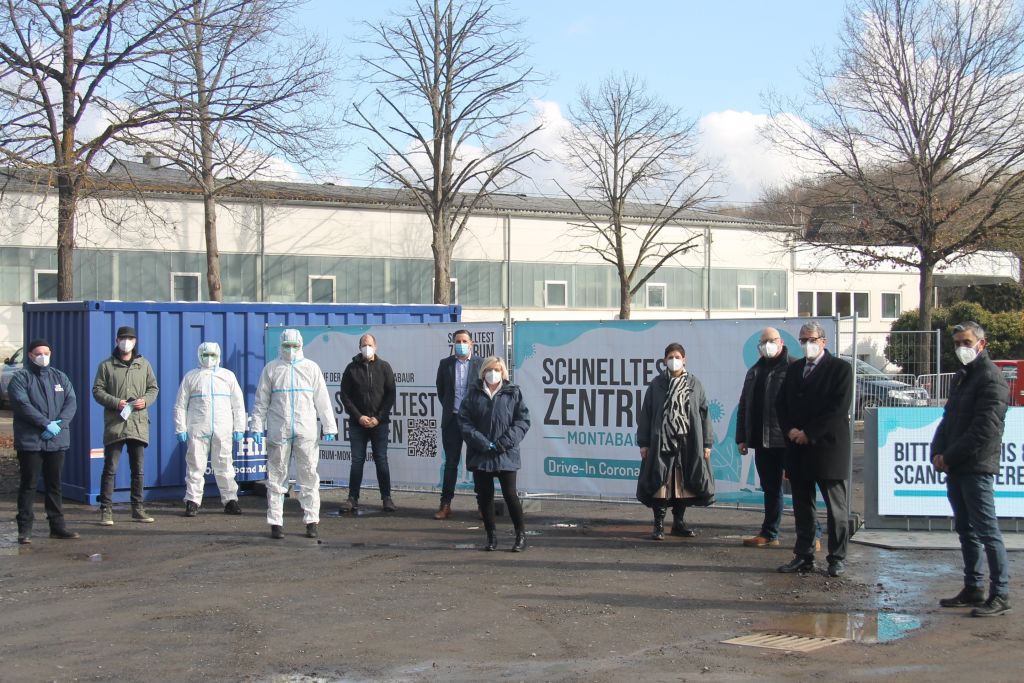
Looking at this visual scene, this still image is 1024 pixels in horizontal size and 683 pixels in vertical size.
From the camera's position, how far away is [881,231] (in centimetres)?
2512

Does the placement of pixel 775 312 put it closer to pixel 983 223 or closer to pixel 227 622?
pixel 983 223

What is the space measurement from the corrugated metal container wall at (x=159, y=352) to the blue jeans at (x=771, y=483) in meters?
6.79

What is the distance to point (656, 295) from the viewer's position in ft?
148

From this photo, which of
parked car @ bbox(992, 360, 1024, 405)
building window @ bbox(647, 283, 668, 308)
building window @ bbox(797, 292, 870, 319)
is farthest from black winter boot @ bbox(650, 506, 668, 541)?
building window @ bbox(797, 292, 870, 319)

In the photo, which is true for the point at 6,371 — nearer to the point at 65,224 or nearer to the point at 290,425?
the point at 65,224

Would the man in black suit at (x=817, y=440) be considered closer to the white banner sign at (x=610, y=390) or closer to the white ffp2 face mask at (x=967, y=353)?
the white ffp2 face mask at (x=967, y=353)

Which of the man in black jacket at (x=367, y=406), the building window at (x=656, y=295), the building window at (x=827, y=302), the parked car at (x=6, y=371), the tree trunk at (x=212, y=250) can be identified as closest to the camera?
the man in black jacket at (x=367, y=406)

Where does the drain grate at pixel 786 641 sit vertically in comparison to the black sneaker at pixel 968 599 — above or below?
below

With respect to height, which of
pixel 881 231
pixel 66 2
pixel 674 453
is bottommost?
pixel 674 453

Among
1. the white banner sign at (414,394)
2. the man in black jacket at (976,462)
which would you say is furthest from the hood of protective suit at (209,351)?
the man in black jacket at (976,462)

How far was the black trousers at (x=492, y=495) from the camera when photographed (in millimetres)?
9789

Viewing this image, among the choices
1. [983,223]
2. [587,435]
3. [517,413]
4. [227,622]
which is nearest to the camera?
[227,622]

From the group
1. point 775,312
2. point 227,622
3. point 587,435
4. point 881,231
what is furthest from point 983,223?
point 775,312

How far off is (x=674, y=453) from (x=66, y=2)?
12637 mm
